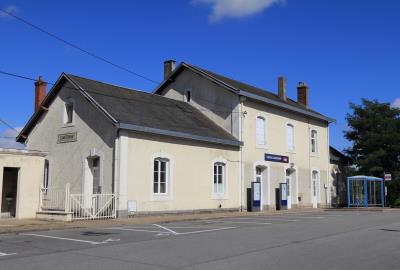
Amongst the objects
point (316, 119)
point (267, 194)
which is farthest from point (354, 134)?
point (267, 194)

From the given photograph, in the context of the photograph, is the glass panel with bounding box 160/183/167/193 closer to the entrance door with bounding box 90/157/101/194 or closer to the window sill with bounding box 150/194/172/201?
the window sill with bounding box 150/194/172/201

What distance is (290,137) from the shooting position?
106ft

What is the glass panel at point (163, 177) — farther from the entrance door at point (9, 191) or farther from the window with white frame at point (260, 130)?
the window with white frame at point (260, 130)

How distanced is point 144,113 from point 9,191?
22.7ft

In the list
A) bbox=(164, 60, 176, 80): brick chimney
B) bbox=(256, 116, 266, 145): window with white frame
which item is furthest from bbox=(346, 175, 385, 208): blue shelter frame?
bbox=(164, 60, 176, 80): brick chimney

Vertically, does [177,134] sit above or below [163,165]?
above

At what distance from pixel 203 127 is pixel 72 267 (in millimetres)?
18394

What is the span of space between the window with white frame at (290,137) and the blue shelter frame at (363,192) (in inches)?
189

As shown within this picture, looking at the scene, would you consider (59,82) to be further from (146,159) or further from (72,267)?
(72,267)

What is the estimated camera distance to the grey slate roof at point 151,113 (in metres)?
21.6

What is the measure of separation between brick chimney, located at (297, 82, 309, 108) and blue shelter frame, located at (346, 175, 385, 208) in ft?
21.6

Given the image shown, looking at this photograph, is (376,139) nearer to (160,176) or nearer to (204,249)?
(160,176)

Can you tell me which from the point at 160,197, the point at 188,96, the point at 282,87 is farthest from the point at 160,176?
the point at 282,87

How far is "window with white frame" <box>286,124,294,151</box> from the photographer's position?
31.9 m
